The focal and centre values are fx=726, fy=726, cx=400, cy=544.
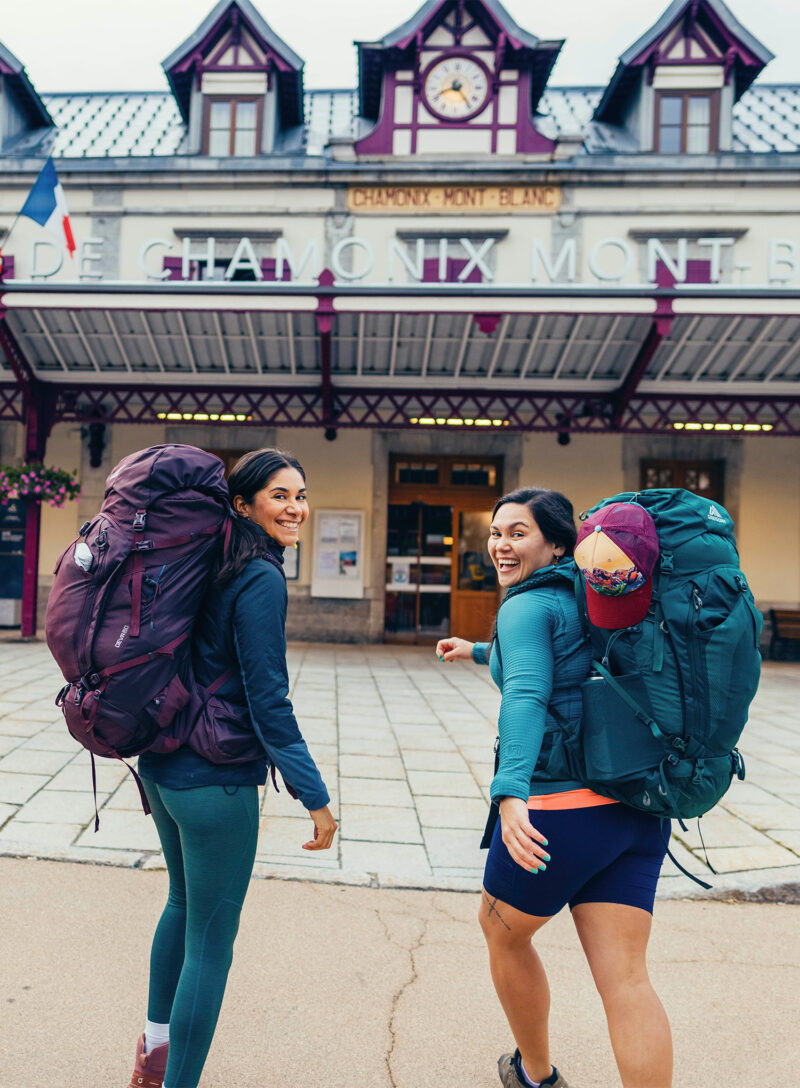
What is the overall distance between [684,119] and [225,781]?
1436 centimetres

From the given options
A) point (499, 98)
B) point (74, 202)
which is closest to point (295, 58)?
point (499, 98)

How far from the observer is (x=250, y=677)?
1821 millimetres

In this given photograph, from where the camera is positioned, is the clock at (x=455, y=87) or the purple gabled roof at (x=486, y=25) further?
the clock at (x=455, y=87)

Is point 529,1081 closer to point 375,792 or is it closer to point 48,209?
point 375,792

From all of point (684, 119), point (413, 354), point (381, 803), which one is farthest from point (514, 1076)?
point (684, 119)

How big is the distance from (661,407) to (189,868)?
11.1 metres

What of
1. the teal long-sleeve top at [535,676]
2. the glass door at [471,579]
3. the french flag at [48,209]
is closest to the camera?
the teal long-sleeve top at [535,676]

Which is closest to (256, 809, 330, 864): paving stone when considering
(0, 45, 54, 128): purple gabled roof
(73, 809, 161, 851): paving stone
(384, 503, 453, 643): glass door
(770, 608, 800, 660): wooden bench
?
Answer: (73, 809, 161, 851): paving stone

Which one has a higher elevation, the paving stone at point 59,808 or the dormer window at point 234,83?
the dormer window at point 234,83

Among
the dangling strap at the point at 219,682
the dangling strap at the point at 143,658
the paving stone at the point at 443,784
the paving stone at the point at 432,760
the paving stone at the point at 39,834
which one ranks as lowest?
the paving stone at the point at 432,760

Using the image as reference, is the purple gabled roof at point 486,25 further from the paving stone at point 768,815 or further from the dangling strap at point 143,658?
the dangling strap at point 143,658

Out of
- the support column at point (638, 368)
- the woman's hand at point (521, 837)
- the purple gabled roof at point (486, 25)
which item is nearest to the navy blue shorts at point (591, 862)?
the woman's hand at point (521, 837)

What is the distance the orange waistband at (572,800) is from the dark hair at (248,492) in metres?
0.95

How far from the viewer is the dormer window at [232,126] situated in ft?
42.4
